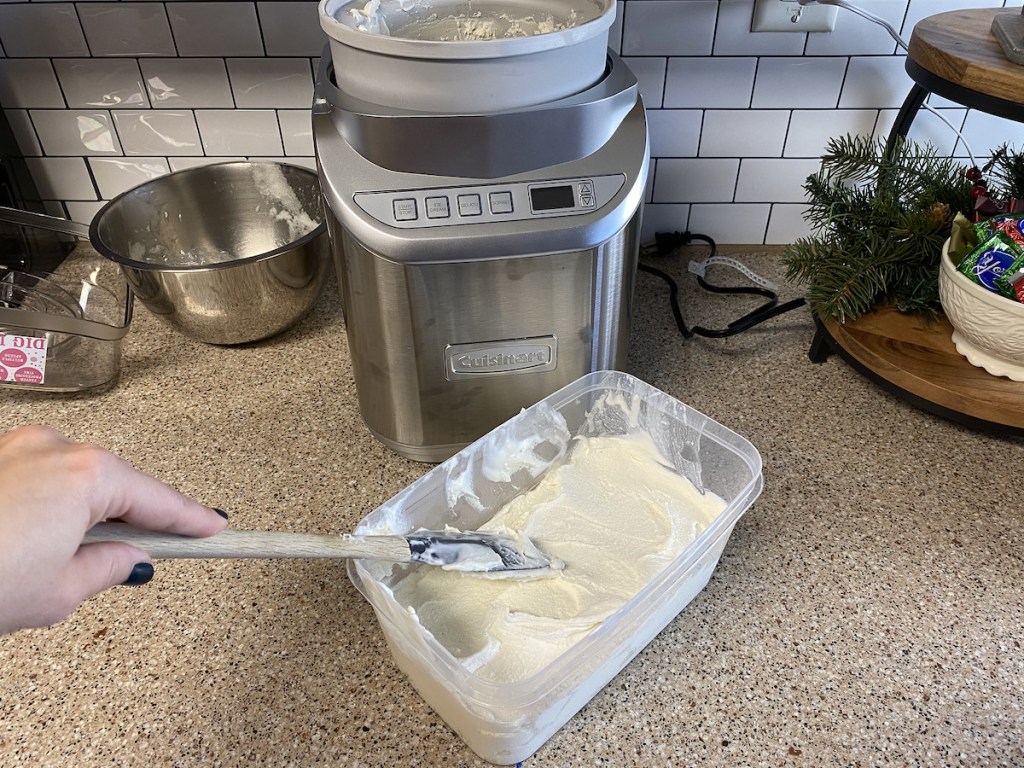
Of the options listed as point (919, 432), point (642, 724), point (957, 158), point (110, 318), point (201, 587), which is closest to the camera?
point (642, 724)

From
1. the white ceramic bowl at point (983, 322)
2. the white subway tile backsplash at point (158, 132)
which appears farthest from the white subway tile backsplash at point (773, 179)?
the white subway tile backsplash at point (158, 132)

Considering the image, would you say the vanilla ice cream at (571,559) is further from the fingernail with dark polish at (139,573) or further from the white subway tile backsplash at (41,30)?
the white subway tile backsplash at (41,30)

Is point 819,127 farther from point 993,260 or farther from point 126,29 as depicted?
point 126,29

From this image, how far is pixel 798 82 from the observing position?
3.03 feet

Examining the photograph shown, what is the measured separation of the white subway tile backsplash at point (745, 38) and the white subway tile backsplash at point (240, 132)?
56 centimetres

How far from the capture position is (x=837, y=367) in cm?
85

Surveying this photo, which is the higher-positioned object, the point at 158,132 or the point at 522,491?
the point at 158,132

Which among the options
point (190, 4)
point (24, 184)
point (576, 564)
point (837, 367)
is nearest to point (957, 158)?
point (837, 367)

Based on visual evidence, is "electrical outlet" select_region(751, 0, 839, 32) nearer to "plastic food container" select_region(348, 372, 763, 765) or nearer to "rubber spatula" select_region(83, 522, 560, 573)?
"plastic food container" select_region(348, 372, 763, 765)

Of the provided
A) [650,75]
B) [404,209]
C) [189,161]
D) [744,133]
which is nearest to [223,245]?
[189,161]

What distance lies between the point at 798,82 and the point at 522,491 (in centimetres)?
63

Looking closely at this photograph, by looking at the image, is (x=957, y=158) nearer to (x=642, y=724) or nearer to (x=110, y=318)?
(x=642, y=724)

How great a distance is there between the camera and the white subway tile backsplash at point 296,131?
3.14ft

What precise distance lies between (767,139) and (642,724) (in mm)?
750
